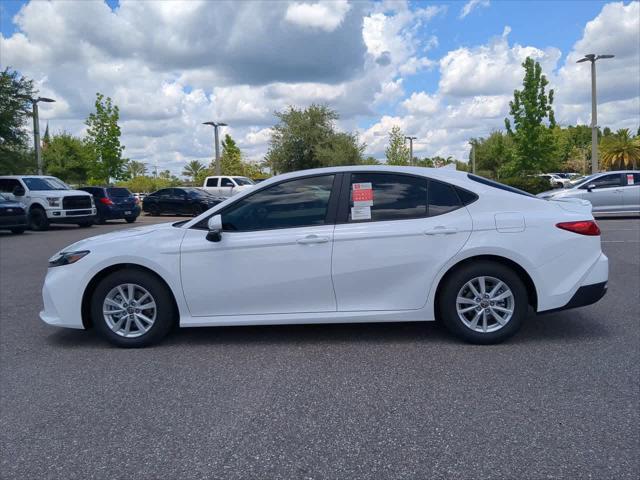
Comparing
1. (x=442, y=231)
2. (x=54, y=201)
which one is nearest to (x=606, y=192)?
(x=442, y=231)

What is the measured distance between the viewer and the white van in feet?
104

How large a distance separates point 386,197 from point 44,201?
18.6 metres

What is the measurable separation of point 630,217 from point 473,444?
19351 millimetres

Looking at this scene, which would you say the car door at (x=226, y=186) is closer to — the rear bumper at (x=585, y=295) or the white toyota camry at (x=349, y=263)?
the white toyota camry at (x=349, y=263)

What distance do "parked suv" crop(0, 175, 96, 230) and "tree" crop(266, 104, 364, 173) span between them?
30705 mm

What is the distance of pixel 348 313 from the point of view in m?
4.98

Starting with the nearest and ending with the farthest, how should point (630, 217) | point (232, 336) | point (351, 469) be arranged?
point (351, 469), point (232, 336), point (630, 217)

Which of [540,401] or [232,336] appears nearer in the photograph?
[540,401]

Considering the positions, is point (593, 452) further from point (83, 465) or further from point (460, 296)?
point (83, 465)

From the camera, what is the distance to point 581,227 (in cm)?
501

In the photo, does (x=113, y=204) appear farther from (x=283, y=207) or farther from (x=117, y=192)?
(x=283, y=207)

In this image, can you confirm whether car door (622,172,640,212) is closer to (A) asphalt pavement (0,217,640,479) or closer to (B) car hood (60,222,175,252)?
(A) asphalt pavement (0,217,640,479)

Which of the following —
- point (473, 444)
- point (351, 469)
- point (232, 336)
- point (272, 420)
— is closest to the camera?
point (351, 469)

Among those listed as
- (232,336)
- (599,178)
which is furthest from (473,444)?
(599,178)
